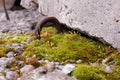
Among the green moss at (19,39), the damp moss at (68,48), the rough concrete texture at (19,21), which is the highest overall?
the damp moss at (68,48)

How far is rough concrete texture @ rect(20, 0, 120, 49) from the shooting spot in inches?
247

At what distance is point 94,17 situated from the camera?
22.0ft

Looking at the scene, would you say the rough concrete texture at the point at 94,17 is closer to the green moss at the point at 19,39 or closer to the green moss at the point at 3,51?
the green moss at the point at 19,39

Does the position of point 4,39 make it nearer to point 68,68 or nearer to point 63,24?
point 63,24

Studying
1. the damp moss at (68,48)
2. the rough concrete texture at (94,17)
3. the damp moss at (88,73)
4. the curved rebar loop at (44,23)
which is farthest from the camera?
the curved rebar loop at (44,23)

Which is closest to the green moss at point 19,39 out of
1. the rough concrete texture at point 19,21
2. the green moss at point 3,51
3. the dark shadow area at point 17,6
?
the green moss at point 3,51

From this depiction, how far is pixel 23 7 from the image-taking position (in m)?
10.2

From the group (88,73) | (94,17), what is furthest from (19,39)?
(88,73)

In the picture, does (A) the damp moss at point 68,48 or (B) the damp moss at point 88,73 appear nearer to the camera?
(B) the damp moss at point 88,73

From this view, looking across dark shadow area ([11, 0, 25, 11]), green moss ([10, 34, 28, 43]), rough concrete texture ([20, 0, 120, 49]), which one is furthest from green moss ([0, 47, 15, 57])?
dark shadow area ([11, 0, 25, 11])

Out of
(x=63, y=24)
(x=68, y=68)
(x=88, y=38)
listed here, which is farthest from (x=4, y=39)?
(x=68, y=68)

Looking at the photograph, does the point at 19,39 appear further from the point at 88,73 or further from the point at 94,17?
the point at 88,73

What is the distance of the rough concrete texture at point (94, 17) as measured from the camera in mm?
6285

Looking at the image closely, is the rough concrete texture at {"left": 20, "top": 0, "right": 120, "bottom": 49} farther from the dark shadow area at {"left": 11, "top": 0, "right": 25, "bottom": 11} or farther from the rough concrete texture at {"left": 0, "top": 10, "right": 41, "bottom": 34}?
the dark shadow area at {"left": 11, "top": 0, "right": 25, "bottom": 11}
